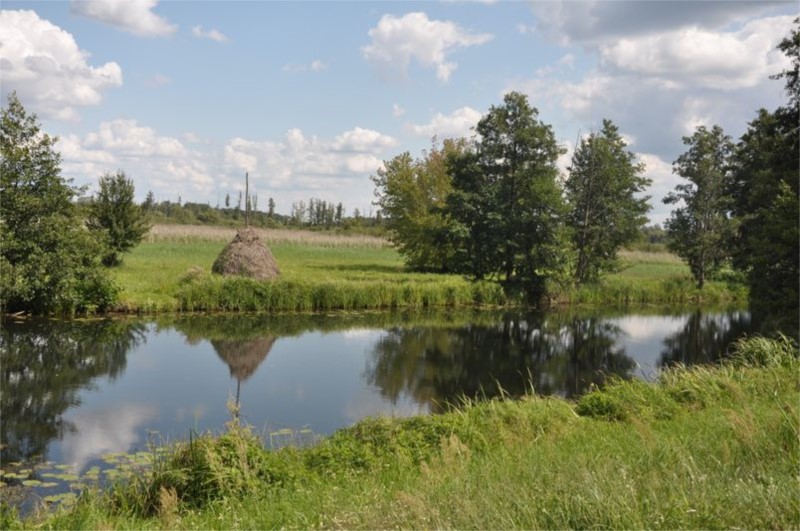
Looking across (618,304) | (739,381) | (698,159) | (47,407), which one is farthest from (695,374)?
(698,159)

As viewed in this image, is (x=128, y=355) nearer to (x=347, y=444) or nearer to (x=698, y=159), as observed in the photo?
(x=347, y=444)

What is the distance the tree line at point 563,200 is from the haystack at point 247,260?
10.2m

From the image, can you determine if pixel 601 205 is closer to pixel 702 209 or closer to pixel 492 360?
pixel 702 209

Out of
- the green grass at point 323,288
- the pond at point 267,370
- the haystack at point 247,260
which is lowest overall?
the pond at point 267,370

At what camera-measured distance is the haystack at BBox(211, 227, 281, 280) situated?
87.2 feet

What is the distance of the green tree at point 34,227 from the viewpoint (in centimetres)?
1844

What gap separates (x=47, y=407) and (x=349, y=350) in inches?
339

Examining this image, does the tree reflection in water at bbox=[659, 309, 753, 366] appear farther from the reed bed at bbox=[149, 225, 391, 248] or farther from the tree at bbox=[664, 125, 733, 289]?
the reed bed at bbox=[149, 225, 391, 248]

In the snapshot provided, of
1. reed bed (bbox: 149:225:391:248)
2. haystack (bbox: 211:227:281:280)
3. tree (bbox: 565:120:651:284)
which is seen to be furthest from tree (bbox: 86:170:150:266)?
tree (bbox: 565:120:651:284)

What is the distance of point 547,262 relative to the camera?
31734 mm

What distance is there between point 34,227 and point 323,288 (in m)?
10.5

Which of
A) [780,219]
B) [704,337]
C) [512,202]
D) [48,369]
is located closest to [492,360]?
[780,219]

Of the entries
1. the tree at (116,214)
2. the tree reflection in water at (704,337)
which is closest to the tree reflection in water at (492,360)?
the tree reflection in water at (704,337)

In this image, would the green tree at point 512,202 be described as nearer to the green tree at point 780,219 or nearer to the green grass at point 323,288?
the green grass at point 323,288
